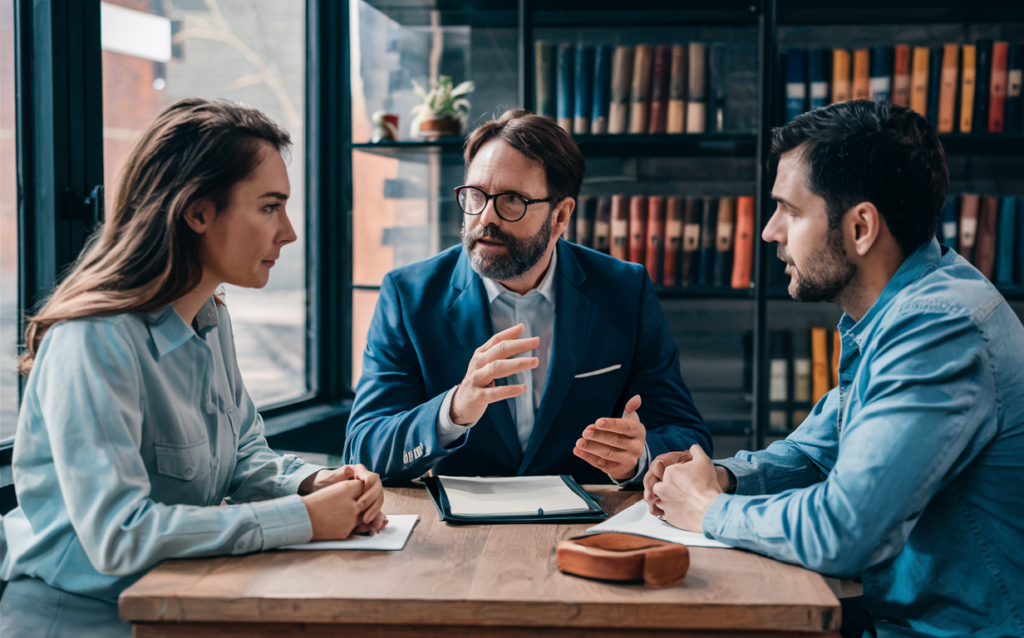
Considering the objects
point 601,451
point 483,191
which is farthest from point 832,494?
point 483,191

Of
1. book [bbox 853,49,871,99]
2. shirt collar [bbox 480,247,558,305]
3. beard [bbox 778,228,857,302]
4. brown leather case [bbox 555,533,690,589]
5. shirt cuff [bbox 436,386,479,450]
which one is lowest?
brown leather case [bbox 555,533,690,589]

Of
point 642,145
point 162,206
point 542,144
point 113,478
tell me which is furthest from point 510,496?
point 642,145

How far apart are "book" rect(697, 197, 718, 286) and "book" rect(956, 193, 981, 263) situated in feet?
2.81

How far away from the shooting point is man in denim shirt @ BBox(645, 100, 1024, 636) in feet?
3.27

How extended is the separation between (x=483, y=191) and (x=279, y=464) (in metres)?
0.79

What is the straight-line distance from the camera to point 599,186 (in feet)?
10.6

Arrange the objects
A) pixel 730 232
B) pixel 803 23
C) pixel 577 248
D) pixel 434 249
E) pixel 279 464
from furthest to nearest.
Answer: pixel 434 249
pixel 803 23
pixel 730 232
pixel 577 248
pixel 279 464

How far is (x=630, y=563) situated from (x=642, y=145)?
82.9 inches

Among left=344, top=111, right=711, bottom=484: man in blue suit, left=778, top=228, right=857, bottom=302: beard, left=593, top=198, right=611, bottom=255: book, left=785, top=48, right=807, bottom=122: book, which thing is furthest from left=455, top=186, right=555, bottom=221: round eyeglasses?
left=785, top=48, right=807, bottom=122: book

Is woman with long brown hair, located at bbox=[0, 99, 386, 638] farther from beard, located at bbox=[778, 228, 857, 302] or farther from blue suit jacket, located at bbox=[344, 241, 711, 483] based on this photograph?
beard, located at bbox=[778, 228, 857, 302]

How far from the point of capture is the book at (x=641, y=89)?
108 inches

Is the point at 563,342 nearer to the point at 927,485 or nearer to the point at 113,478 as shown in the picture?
the point at 927,485

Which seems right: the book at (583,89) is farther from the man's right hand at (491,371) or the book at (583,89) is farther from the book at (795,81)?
the man's right hand at (491,371)

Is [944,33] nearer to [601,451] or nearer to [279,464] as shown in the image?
[601,451]
